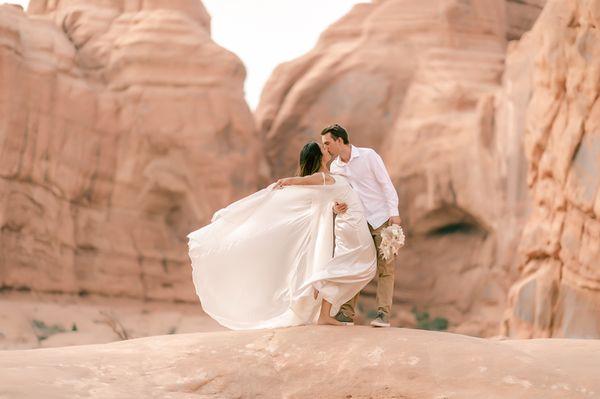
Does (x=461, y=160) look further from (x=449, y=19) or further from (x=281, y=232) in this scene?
(x=281, y=232)

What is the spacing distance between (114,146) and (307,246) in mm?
15298

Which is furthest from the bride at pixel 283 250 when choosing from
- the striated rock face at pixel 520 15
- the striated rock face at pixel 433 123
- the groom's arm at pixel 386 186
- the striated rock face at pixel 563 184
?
the striated rock face at pixel 520 15

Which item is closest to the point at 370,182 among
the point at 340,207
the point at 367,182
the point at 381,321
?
the point at 367,182

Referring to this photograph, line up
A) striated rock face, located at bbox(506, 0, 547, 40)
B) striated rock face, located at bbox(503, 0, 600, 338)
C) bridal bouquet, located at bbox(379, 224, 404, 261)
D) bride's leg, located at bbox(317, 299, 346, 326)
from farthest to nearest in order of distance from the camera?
striated rock face, located at bbox(506, 0, 547, 40), striated rock face, located at bbox(503, 0, 600, 338), bride's leg, located at bbox(317, 299, 346, 326), bridal bouquet, located at bbox(379, 224, 404, 261)

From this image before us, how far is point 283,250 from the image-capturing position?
9383 mm

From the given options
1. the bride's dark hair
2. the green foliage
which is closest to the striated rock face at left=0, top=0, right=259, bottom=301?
the green foliage

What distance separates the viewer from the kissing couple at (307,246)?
8.93 m

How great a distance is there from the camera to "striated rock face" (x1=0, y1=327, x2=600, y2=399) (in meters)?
7.78

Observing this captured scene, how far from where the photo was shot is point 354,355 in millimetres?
8289

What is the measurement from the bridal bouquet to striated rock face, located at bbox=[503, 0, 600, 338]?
32.4ft

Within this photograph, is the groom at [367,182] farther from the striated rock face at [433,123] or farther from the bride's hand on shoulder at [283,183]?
the striated rock face at [433,123]

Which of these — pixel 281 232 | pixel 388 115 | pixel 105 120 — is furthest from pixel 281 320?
pixel 388 115

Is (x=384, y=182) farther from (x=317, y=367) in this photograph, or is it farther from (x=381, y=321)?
(x=317, y=367)

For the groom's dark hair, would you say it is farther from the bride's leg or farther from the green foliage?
the green foliage
